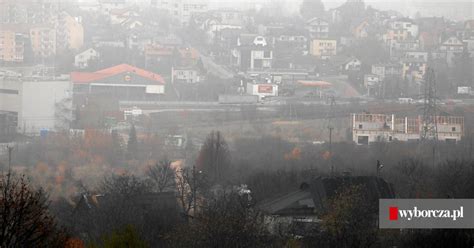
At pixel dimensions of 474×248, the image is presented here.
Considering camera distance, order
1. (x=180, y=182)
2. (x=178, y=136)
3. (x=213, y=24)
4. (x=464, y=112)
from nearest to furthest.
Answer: (x=180, y=182) → (x=178, y=136) → (x=464, y=112) → (x=213, y=24)

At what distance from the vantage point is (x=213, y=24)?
42.2ft

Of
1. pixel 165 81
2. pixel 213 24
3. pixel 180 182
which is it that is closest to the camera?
pixel 180 182

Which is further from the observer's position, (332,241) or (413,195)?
(413,195)

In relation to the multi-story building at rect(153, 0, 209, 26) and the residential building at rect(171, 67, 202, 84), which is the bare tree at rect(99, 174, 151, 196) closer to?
the residential building at rect(171, 67, 202, 84)

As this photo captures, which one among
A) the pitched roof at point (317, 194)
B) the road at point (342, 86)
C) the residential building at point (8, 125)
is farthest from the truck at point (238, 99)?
the pitched roof at point (317, 194)

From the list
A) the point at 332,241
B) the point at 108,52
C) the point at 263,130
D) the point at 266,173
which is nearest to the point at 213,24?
the point at 108,52

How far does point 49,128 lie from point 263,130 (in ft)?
4.72

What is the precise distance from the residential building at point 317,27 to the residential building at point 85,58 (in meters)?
2.02

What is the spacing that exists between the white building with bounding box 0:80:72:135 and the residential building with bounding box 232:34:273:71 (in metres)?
1.89

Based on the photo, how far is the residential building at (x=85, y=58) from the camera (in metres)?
11.4

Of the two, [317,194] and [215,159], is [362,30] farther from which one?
[317,194]

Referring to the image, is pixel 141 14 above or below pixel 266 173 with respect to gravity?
above

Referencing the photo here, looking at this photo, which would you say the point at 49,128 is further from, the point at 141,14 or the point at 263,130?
the point at 141,14

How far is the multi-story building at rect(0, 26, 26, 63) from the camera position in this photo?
1155cm
